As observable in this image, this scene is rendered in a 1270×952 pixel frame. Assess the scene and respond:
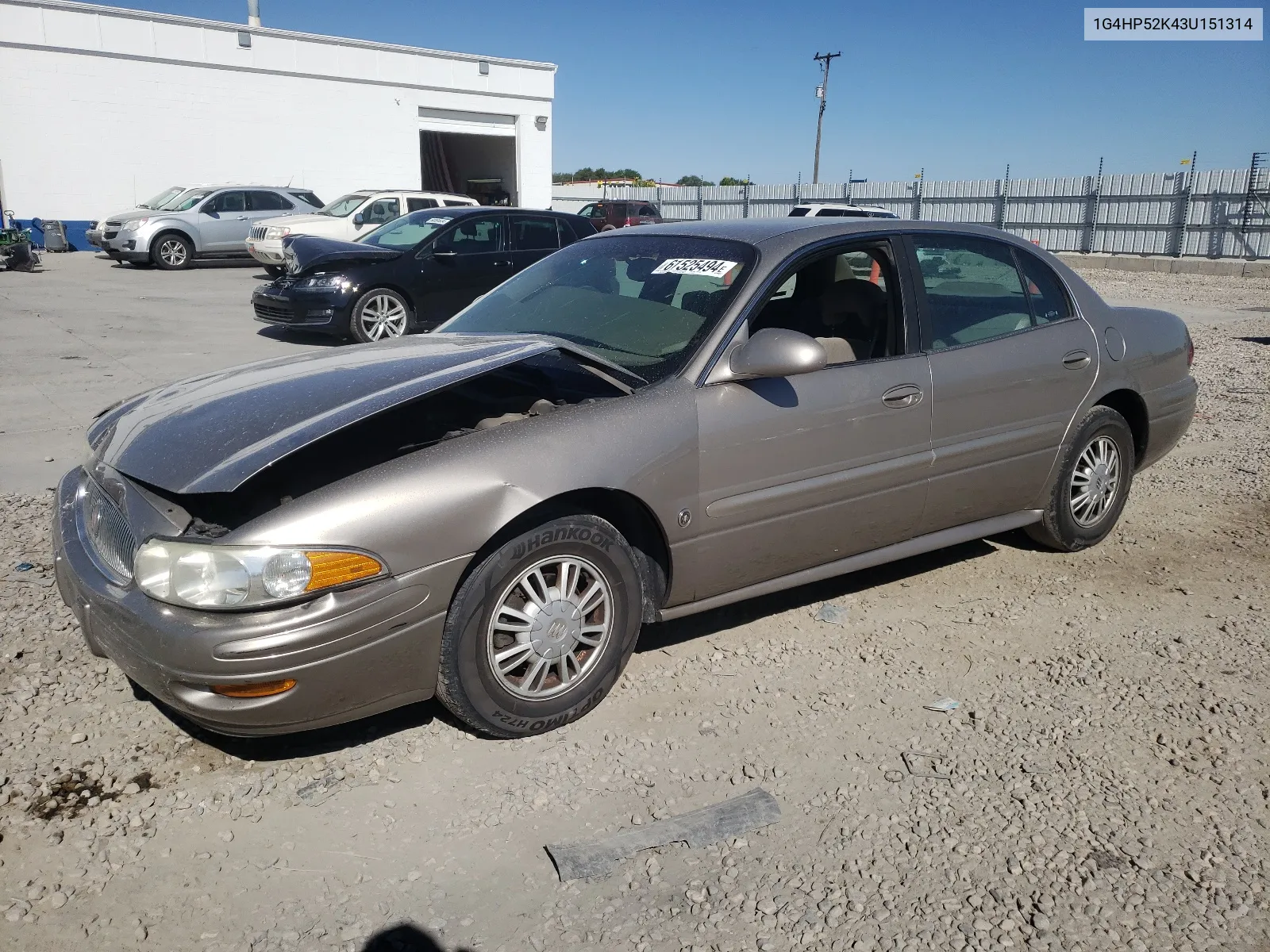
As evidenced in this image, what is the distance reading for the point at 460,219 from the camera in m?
12.0

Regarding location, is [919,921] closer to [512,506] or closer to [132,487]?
[512,506]

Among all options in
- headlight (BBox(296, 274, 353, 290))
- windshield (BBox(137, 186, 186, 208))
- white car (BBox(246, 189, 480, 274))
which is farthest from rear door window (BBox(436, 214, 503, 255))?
windshield (BBox(137, 186, 186, 208))

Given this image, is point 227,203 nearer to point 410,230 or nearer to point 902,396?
point 410,230

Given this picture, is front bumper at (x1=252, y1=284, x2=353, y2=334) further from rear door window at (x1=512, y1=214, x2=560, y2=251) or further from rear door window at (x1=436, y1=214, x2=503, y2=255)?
rear door window at (x1=512, y1=214, x2=560, y2=251)

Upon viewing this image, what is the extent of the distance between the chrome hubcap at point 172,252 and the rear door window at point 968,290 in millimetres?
20588

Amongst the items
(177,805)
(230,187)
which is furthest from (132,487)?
(230,187)

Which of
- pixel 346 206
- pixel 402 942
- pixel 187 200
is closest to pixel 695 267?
pixel 402 942

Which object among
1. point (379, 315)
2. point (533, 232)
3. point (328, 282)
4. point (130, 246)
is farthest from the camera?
point (130, 246)

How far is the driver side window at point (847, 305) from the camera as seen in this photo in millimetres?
4133

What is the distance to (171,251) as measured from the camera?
21.5 metres

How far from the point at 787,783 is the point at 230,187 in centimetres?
2306

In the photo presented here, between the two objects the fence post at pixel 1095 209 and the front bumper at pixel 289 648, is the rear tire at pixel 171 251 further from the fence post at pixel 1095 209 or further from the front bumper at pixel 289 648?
the fence post at pixel 1095 209

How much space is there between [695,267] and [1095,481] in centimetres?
233

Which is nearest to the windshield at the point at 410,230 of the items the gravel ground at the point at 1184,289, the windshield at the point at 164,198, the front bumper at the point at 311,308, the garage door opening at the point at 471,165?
the front bumper at the point at 311,308
